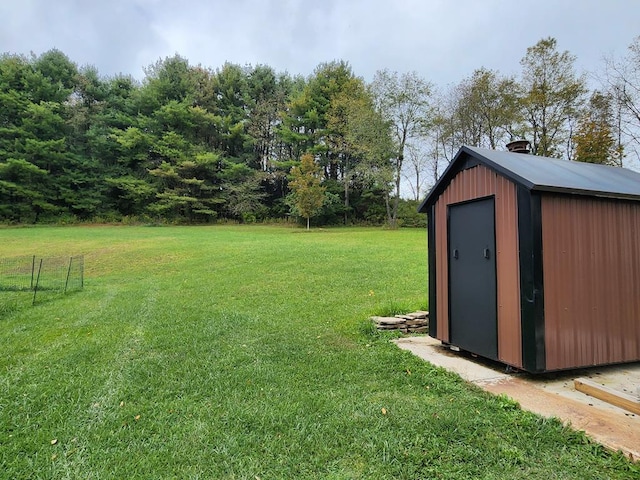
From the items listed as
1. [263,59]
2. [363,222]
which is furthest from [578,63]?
[263,59]

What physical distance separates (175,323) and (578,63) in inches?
983

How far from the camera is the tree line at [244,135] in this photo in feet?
77.6

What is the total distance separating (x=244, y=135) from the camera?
3084cm

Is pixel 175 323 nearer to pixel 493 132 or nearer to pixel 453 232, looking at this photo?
pixel 453 232

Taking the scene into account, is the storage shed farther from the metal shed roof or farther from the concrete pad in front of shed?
the concrete pad in front of shed

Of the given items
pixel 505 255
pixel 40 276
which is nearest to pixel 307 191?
pixel 40 276

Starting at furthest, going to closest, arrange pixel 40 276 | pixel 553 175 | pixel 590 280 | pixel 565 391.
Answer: pixel 40 276 < pixel 553 175 < pixel 590 280 < pixel 565 391

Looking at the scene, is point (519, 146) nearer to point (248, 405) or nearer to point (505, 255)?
point (505, 255)

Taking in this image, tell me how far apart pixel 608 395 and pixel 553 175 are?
1.86m

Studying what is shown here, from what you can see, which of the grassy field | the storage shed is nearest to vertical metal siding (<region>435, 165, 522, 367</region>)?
the storage shed

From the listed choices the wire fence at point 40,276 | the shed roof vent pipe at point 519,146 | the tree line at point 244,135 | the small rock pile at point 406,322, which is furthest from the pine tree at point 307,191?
the shed roof vent pipe at point 519,146

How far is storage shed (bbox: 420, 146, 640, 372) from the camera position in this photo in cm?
296

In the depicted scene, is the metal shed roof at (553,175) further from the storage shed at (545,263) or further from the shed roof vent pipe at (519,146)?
the shed roof vent pipe at (519,146)

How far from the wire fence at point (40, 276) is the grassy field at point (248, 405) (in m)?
1.73
